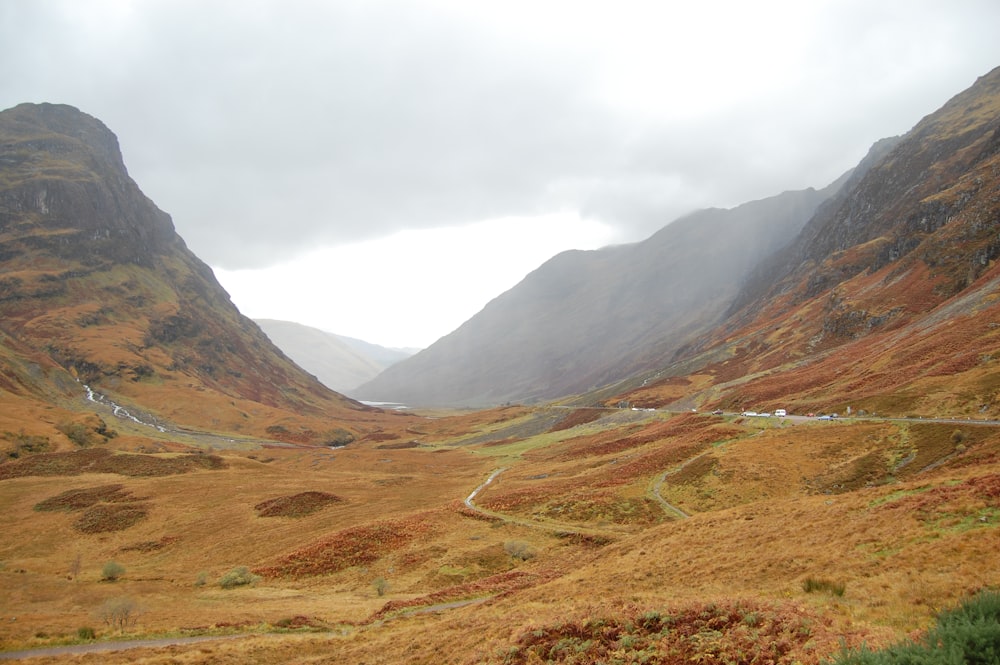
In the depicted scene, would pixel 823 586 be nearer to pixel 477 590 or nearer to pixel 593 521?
pixel 477 590

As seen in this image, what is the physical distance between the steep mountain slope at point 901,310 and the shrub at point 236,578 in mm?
56401

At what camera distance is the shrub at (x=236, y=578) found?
3675 centimetres

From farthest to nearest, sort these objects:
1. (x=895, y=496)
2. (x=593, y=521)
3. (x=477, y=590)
Result: (x=593, y=521) → (x=477, y=590) → (x=895, y=496)

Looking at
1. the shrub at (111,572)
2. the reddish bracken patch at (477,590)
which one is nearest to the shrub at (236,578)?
the shrub at (111,572)

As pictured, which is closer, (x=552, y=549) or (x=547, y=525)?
(x=552, y=549)

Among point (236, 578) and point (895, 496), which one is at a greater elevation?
point (895, 496)

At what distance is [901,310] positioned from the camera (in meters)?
101

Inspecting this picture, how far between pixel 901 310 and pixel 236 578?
120736 mm

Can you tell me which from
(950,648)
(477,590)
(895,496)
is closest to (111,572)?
(477,590)

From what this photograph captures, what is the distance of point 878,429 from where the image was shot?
42.7m

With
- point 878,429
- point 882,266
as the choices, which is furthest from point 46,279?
point 882,266

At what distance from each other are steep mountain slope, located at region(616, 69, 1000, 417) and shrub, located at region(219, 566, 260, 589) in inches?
2221

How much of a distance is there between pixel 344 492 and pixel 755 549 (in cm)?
5580

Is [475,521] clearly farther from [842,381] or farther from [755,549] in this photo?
[842,381]
